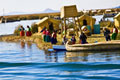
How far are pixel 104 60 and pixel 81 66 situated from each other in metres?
1.95

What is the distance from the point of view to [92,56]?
23047 mm

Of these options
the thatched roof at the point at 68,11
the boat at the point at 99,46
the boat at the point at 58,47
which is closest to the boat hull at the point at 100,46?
the boat at the point at 99,46

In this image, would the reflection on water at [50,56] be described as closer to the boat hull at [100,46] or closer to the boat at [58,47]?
the boat at [58,47]

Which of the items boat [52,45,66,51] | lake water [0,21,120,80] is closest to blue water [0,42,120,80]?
lake water [0,21,120,80]

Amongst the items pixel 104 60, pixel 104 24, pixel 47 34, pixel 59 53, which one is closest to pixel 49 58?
pixel 59 53

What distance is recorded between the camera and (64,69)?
759 inches

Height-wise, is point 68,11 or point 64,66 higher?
point 68,11

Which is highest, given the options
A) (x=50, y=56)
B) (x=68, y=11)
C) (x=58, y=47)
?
(x=68, y=11)

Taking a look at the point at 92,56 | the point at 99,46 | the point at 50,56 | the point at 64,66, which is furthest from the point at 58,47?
the point at 64,66

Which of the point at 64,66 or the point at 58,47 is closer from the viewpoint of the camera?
the point at 64,66

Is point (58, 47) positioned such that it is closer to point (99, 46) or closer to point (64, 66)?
point (99, 46)

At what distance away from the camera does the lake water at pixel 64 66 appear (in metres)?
16.9

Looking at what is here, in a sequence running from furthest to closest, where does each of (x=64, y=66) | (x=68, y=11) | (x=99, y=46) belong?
1. (x=68, y=11)
2. (x=99, y=46)
3. (x=64, y=66)

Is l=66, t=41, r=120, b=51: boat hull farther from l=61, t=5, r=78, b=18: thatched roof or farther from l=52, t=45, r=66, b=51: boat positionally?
l=61, t=5, r=78, b=18: thatched roof
